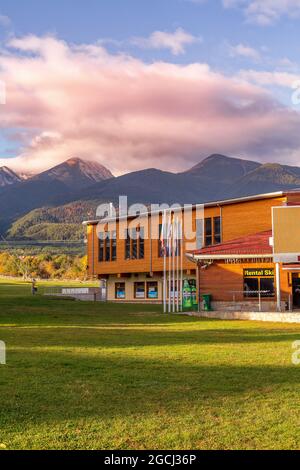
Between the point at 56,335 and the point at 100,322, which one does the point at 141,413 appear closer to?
the point at 56,335

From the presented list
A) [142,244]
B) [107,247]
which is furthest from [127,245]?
[107,247]

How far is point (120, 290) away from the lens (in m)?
56.3

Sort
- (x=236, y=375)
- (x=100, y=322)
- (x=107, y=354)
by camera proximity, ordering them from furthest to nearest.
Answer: (x=100, y=322) → (x=107, y=354) → (x=236, y=375)

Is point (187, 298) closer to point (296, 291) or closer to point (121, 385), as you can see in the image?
point (296, 291)

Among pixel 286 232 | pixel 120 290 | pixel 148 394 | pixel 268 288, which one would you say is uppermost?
pixel 286 232

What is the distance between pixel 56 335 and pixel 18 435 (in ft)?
40.3

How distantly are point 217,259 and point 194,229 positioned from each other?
11.7 metres

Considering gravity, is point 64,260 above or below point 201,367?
above

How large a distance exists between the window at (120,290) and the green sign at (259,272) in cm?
2177

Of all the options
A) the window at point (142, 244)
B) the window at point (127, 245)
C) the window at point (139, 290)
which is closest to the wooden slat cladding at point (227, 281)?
the window at point (142, 244)

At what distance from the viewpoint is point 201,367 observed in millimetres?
12375

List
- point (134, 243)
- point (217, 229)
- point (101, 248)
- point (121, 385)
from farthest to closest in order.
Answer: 1. point (101, 248)
2. point (134, 243)
3. point (217, 229)
4. point (121, 385)
